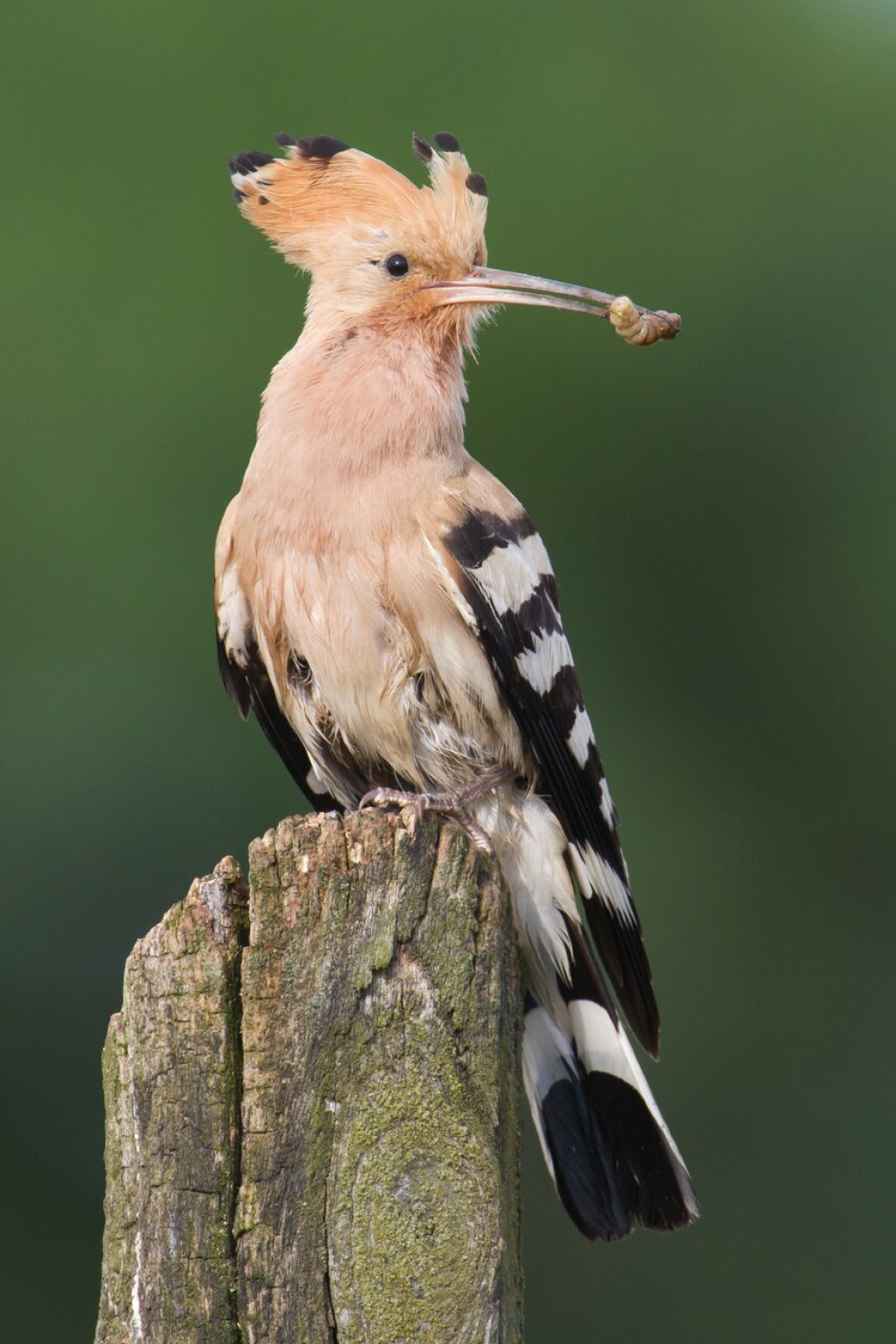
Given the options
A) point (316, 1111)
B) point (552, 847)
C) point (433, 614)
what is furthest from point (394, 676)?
point (316, 1111)

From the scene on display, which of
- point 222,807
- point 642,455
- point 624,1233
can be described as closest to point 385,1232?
point 624,1233

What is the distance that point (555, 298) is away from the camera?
8.64 ft

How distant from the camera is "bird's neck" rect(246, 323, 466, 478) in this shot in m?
2.50

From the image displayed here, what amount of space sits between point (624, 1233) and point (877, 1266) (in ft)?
7.56

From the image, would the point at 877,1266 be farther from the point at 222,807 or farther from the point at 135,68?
the point at 135,68

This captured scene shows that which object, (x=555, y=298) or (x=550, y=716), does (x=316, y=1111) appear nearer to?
(x=550, y=716)

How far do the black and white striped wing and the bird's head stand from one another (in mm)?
390

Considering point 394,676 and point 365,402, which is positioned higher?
point 365,402

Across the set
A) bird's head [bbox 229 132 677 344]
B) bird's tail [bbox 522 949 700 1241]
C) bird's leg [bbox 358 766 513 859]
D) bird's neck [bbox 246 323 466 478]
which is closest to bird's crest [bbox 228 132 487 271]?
bird's head [bbox 229 132 677 344]

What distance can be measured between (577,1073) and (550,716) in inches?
21.4

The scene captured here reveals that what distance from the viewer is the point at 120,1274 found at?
1.55 meters

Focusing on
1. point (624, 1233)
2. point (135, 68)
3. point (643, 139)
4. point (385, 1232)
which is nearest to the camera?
point (385, 1232)

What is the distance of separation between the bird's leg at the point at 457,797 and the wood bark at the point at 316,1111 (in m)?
0.55

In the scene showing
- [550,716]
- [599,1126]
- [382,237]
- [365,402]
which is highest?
[382,237]
